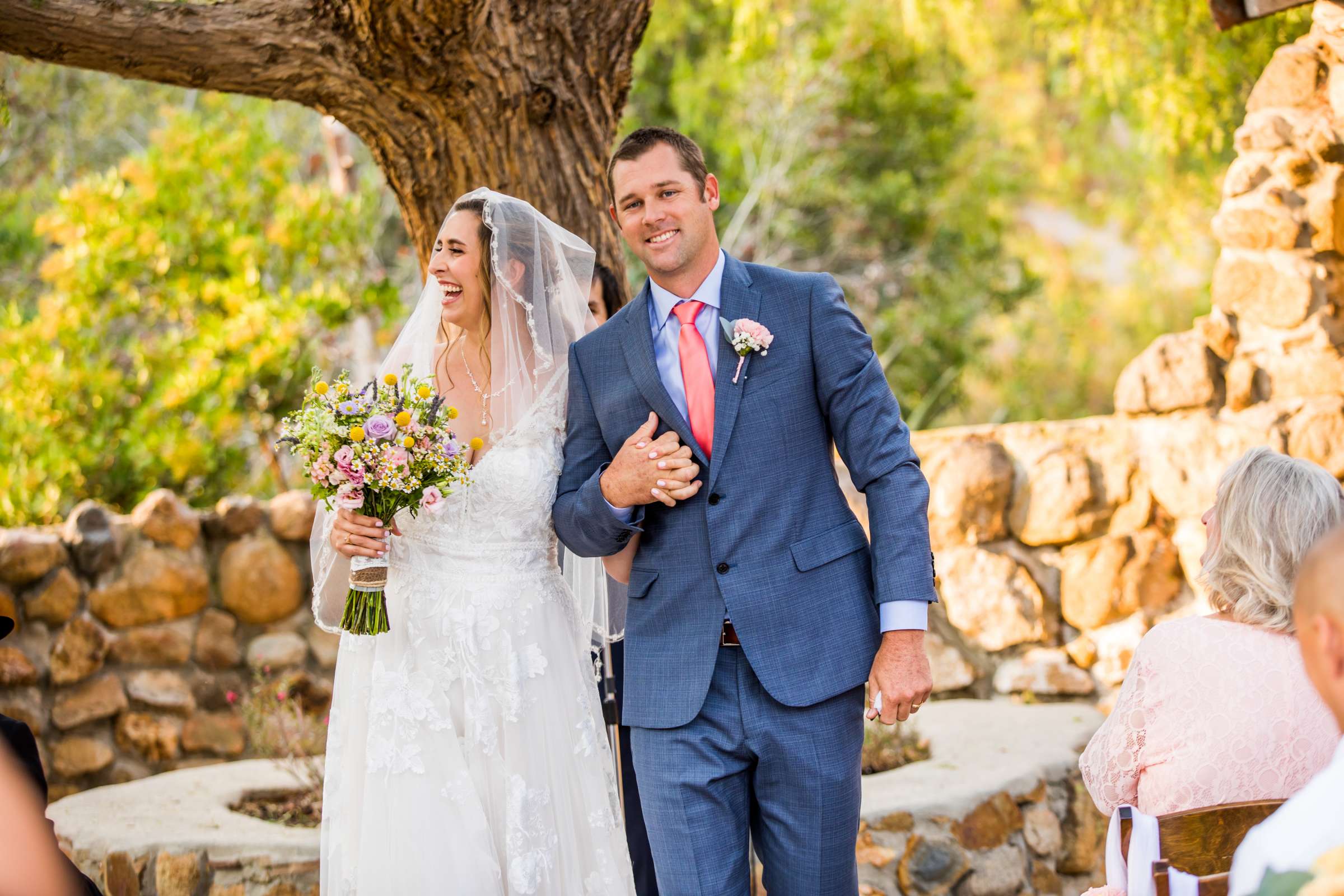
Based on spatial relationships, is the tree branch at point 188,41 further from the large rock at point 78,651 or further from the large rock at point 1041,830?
the large rock at point 1041,830

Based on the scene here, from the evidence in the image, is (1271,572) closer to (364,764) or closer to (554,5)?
(364,764)

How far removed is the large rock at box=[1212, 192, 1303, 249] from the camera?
566cm

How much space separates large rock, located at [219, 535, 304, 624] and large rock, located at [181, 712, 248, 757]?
0.47m

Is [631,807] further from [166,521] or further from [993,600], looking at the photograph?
[166,521]

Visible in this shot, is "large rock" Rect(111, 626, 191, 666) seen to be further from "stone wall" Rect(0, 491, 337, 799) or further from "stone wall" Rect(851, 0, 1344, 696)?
"stone wall" Rect(851, 0, 1344, 696)

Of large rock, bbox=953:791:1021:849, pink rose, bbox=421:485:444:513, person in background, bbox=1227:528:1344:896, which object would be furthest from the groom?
large rock, bbox=953:791:1021:849

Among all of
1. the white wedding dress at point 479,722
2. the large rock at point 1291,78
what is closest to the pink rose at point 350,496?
the white wedding dress at point 479,722

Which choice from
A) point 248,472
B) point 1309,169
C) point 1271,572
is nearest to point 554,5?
point 1271,572

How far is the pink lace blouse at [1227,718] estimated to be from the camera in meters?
2.38

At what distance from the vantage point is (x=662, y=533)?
288 cm

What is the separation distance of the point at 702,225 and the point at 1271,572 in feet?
4.81

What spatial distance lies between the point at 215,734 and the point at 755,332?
412 centimetres

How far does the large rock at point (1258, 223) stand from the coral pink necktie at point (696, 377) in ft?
12.8

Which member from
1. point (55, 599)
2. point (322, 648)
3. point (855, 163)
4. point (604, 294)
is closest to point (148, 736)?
point (55, 599)
